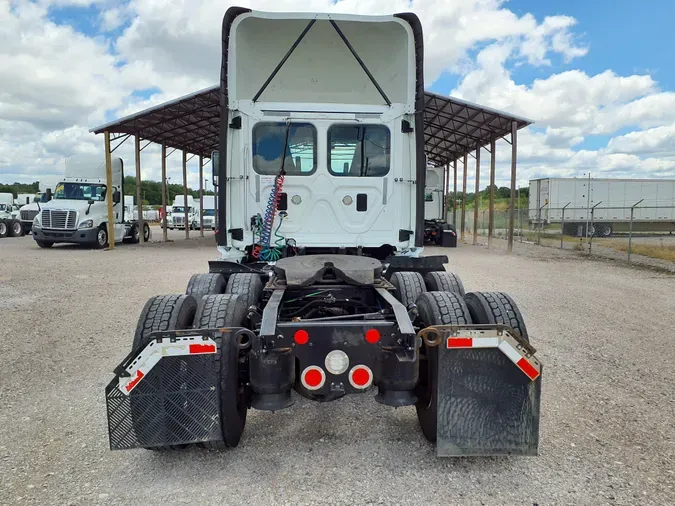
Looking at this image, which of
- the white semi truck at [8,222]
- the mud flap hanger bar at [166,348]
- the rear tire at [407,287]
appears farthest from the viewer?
the white semi truck at [8,222]

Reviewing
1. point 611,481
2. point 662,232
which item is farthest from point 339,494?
point 662,232

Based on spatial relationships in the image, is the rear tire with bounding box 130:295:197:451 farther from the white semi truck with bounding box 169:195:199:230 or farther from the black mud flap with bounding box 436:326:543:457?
the white semi truck with bounding box 169:195:199:230

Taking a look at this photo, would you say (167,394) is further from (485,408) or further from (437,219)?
(437,219)

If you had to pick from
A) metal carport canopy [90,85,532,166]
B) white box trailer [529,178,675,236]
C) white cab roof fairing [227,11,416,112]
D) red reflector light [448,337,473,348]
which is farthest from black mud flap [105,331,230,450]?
white box trailer [529,178,675,236]

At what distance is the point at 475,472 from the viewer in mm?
3174

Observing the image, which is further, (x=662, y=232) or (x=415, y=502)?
(x=662, y=232)

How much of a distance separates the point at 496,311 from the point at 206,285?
8.89 ft

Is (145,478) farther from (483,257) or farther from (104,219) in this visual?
(104,219)

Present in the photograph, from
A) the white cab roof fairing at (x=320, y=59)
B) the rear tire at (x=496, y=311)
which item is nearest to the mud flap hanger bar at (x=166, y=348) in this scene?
the rear tire at (x=496, y=311)

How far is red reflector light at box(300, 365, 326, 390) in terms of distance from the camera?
3.05 metres

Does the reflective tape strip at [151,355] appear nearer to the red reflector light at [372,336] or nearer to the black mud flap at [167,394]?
the black mud flap at [167,394]

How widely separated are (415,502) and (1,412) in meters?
3.53

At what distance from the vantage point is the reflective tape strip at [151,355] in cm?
296

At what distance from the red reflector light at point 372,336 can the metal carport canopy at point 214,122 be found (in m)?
14.1
